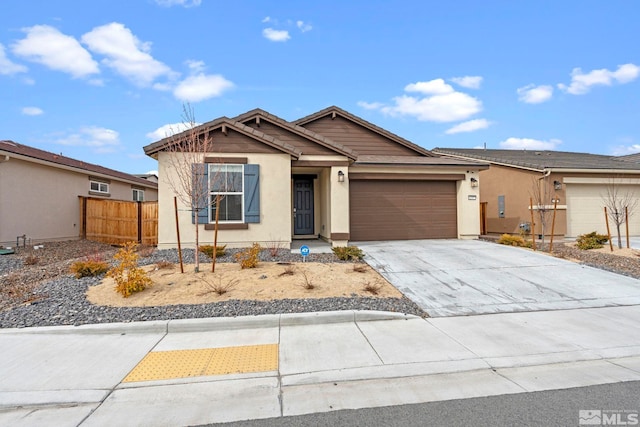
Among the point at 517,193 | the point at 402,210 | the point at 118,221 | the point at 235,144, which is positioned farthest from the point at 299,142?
the point at 517,193

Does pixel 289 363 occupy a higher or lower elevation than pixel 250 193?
lower

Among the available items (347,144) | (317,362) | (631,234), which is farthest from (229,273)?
(631,234)

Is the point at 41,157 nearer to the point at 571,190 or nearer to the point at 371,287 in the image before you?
the point at 371,287

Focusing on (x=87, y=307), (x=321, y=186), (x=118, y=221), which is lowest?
(x=87, y=307)

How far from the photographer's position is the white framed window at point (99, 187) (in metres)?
16.0

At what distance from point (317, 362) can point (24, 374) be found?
3243 millimetres

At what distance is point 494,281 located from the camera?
7.12m

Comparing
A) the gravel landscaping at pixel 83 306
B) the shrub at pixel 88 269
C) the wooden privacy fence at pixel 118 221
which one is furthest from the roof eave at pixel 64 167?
the shrub at pixel 88 269

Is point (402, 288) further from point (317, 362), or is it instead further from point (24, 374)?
point (24, 374)

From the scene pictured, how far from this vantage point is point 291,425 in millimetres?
2754

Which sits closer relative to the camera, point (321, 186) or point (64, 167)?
point (321, 186)

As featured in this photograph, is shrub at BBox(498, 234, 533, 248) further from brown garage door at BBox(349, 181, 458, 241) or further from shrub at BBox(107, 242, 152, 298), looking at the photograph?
shrub at BBox(107, 242, 152, 298)

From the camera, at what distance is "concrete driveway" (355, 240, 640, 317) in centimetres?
596

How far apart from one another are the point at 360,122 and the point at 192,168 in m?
9.67
